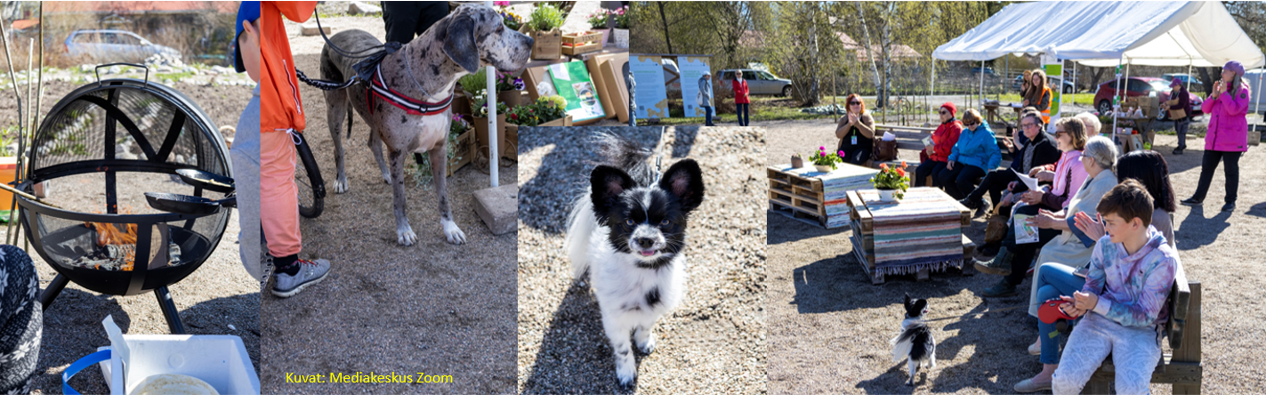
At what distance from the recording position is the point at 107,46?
20.8 ft

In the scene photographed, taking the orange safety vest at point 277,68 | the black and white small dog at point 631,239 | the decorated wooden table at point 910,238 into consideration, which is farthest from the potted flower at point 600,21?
the decorated wooden table at point 910,238

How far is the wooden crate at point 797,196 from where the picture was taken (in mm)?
6117

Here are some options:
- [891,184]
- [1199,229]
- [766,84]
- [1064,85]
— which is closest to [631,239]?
[891,184]

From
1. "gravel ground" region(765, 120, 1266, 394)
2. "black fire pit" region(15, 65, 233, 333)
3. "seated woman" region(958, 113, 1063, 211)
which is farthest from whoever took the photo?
"seated woman" region(958, 113, 1063, 211)

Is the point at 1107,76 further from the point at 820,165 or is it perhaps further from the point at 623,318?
the point at 623,318

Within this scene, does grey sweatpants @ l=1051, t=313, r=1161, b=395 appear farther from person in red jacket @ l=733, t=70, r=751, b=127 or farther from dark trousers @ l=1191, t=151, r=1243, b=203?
person in red jacket @ l=733, t=70, r=751, b=127

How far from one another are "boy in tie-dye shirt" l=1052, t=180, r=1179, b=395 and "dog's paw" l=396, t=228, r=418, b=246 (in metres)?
3.04

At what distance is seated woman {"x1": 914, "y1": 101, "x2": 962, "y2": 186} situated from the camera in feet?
21.4

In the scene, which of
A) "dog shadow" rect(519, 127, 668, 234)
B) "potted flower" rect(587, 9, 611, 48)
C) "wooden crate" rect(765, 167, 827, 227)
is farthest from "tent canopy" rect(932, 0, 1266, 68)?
"dog shadow" rect(519, 127, 668, 234)

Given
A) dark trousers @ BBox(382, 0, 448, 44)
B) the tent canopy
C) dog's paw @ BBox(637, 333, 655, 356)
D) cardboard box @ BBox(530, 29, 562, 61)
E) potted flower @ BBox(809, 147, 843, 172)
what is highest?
the tent canopy

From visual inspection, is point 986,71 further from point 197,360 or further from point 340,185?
point 197,360

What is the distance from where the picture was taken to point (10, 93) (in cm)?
596

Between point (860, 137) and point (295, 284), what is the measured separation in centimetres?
560

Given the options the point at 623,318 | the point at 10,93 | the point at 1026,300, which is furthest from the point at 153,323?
the point at 1026,300
